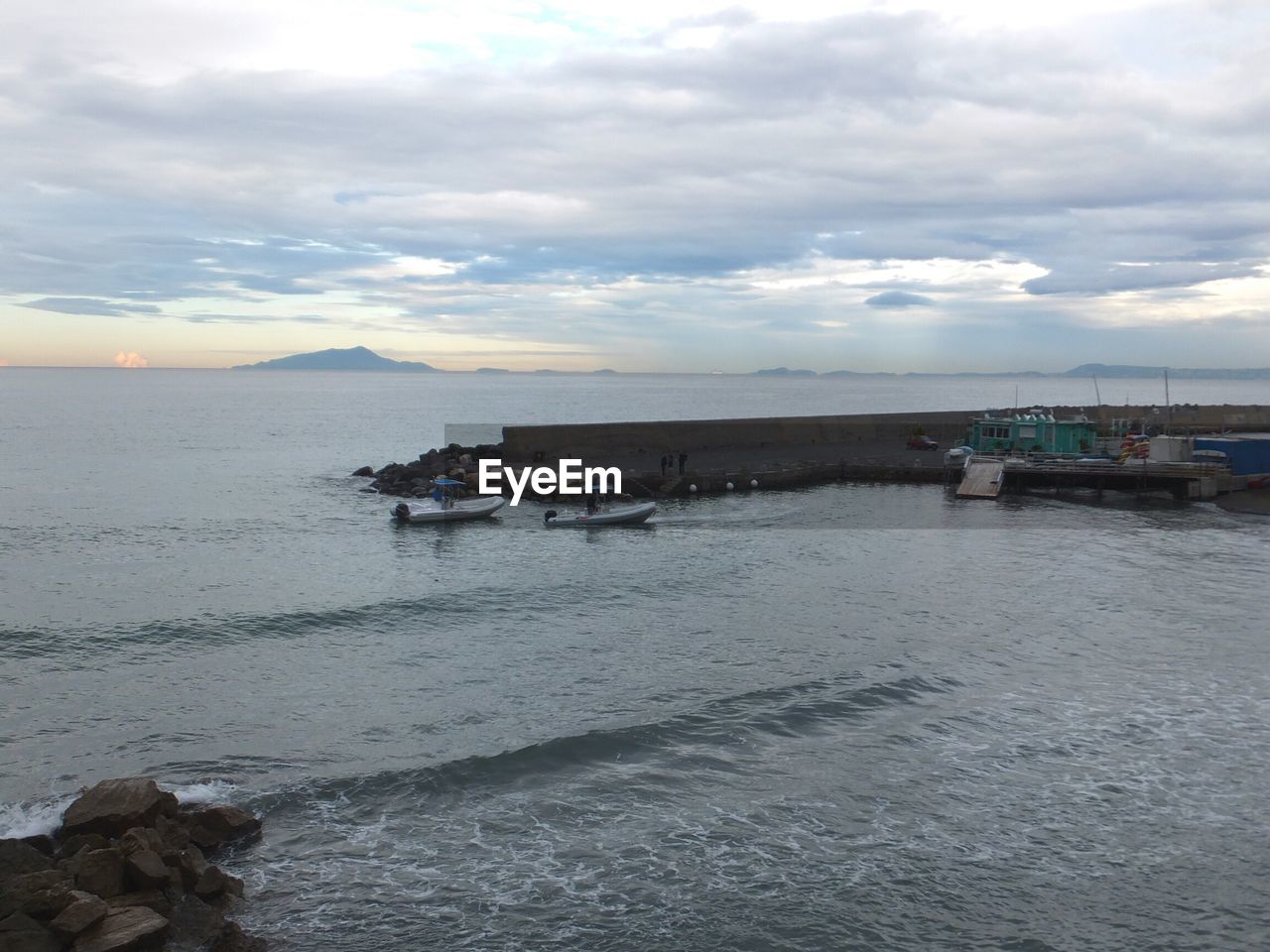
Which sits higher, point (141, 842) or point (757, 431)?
point (757, 431)

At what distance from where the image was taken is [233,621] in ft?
81.4

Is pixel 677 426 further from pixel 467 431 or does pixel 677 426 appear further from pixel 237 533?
pixel 467 431

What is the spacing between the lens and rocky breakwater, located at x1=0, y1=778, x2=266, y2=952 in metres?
9.62

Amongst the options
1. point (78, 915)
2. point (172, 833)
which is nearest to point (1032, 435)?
point (172, 833)

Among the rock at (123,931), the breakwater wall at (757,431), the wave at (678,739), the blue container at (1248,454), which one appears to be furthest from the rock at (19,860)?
the blue container at (1248,454)

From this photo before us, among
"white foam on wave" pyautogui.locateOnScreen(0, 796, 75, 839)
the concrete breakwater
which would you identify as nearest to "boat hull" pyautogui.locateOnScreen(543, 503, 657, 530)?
the concrete breakwater

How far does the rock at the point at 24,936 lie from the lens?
30.5 ft

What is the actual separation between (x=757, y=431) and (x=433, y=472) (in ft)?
68.2

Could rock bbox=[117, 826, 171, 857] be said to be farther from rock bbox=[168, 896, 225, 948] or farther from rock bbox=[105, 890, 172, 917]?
rock bbox=[168, 896, 225, 948]

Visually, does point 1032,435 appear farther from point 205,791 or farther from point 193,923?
point 193,923

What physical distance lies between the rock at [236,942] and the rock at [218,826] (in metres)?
2.24

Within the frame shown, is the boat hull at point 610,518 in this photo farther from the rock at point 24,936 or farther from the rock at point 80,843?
the rock at point 24,936

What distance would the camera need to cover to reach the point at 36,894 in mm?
9805
